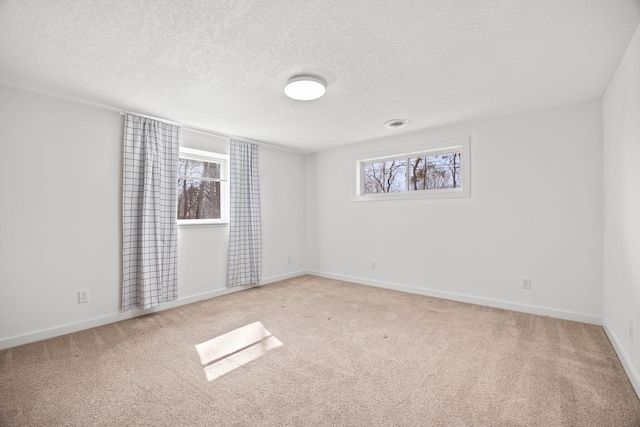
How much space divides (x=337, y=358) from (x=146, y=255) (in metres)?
2.32

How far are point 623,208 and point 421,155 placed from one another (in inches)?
89.6

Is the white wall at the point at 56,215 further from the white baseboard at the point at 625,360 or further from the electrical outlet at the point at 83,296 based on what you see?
the white baseboard at the point at 625,360

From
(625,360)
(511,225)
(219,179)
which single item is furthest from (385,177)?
(625,360)

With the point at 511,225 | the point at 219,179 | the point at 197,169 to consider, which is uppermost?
the point at 197,169

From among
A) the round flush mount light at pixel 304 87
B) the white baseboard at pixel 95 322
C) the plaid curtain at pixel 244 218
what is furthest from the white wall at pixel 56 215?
the round flush mount light at pixel 304 87

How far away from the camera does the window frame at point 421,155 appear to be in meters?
3.67

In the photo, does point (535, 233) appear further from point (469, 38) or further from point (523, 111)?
point (469, 38)

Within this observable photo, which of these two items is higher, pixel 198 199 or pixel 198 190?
pixel 198 190

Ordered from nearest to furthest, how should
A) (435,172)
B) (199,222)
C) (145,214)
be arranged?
(145,214)
(199,222)
(435,172)

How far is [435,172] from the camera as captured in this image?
4.04 meters

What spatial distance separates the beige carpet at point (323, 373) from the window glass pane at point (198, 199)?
4.40 ft

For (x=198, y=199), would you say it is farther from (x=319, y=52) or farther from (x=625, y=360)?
(x=625, y=360)

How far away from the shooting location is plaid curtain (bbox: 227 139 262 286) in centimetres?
418

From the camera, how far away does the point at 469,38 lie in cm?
187
